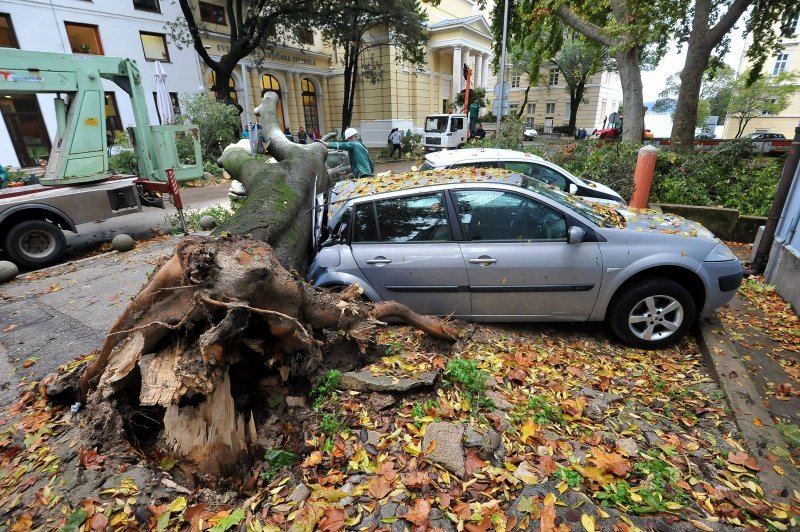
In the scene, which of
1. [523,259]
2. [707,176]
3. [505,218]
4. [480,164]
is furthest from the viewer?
[707,176]

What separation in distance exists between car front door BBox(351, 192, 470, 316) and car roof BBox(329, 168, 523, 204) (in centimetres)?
20

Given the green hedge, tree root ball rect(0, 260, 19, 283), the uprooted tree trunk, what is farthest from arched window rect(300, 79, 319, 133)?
the uprooted tree trunk

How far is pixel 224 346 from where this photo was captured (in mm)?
2445

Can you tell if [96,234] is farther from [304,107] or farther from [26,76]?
[304,107]

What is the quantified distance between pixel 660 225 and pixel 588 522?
10.2ft

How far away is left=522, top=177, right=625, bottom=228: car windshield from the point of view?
156 inches

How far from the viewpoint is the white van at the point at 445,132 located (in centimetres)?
2141

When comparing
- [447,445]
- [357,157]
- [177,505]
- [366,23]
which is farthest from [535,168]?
[366,23]

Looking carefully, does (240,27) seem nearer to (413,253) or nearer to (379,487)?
(413,253)

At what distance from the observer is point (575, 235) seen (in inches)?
145

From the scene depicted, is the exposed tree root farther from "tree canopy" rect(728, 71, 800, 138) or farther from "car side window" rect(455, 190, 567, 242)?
"tree canopy" rect(728, 71, 800, 138)

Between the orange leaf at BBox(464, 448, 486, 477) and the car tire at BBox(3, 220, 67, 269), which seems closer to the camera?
the orange leaf at BBox(464, 448, 486, 477)

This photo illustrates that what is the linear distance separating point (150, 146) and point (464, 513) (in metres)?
9.53

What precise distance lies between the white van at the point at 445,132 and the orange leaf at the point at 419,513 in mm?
20550
